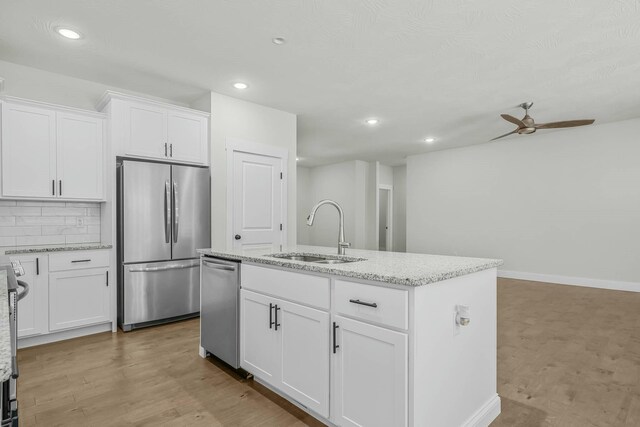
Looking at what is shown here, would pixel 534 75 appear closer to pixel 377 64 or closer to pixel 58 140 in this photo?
pixel 377 64

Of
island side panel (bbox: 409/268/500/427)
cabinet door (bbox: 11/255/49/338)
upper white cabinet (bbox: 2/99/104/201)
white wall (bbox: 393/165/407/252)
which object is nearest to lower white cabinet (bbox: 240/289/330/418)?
island side panel (bbox: 409/268/500/427)

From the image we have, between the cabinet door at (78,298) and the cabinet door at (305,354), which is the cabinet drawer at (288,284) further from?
the cabinet door at (78,298)

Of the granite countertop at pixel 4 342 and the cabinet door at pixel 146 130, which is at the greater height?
the cabinet door at pixel 146 130

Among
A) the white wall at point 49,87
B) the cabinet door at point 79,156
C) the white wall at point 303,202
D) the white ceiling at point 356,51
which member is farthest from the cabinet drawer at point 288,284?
the white wall at point 303,202

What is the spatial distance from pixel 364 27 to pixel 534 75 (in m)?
2.10

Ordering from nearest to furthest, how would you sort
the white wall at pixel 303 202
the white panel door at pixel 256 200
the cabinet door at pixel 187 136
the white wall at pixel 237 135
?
the cabinet door at pixel 187 136 → the white wall at pixel 237 135 → the white panel door at pixel 256 200 → the white wall at pixel 303 202

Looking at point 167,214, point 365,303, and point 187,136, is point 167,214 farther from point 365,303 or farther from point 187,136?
point 365,303

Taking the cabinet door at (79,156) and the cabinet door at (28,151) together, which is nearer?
the cabinet door at (28,151)

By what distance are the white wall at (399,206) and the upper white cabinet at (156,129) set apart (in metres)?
6.95

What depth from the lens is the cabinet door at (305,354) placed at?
1.78 metres

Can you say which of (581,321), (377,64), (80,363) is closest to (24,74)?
(80,363)

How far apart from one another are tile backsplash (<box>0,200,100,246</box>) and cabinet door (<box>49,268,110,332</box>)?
57cm

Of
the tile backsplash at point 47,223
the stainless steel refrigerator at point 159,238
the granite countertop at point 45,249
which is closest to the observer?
the granite countertop at point 45,249

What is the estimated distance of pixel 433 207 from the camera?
7891mm
